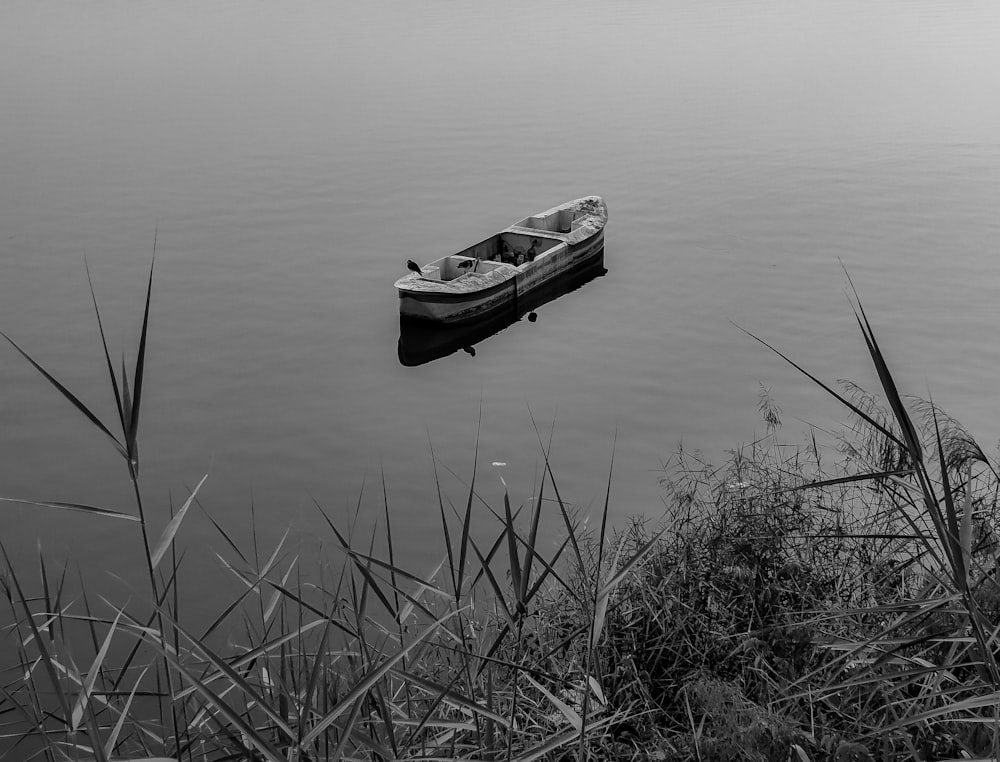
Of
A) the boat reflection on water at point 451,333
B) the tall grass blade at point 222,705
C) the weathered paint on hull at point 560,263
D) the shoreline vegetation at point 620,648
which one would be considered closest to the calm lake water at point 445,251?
the boat reflection on water at point 451,333

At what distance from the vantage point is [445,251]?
22203mm

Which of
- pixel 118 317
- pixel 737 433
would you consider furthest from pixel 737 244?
pixel 118 317

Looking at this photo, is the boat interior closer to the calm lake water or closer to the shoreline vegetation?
the calm lake water

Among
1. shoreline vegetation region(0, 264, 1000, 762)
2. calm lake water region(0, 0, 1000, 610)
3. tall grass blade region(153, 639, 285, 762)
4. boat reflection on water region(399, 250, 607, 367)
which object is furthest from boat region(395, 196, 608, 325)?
tall grass blade region(153, 639, 285, 762)

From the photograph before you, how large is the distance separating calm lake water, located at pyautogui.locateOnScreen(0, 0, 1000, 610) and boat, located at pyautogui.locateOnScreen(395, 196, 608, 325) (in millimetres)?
729

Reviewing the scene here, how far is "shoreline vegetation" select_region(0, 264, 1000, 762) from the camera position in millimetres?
3732

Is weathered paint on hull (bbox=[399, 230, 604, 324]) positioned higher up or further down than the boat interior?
further down

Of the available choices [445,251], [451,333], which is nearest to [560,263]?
[445,251]

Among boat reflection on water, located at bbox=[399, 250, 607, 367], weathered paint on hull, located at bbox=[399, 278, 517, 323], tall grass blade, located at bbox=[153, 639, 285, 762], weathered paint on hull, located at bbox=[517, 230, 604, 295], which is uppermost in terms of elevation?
tall grass blade, located at bbox=[153, 639, 285, 762]

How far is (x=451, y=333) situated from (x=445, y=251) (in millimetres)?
4168

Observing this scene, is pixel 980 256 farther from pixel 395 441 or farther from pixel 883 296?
pixel 395 441

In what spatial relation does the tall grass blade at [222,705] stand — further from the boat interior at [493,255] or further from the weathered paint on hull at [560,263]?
the weathered paint on hull at [560,263]

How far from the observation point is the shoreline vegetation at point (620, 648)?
373cm

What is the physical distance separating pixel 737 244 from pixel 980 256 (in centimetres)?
484
